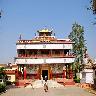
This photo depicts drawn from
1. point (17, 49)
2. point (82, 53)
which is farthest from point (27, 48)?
point (82, 53)

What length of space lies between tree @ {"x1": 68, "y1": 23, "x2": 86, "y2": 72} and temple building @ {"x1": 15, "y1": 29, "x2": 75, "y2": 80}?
5765 mm

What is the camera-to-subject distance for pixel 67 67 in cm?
5856

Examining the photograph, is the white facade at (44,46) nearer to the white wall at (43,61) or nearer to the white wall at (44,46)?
the white wall at (44,46)

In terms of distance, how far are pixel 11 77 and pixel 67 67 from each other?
11333 mm

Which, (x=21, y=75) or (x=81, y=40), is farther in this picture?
(x=81, y=40)

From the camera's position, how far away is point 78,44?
6469cm

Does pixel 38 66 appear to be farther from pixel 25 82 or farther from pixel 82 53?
pixel 82 53

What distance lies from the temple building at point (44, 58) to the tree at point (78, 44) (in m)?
5.77

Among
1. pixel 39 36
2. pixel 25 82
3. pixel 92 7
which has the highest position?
pixel 39 36

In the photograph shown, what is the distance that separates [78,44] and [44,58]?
11380 mm

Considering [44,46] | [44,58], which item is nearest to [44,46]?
[44,46]

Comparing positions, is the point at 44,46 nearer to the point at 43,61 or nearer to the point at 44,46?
the point at 44,46

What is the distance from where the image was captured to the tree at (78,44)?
207 feet

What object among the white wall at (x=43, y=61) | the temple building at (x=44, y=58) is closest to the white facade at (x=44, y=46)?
the temple building at (x=44, y=58)
